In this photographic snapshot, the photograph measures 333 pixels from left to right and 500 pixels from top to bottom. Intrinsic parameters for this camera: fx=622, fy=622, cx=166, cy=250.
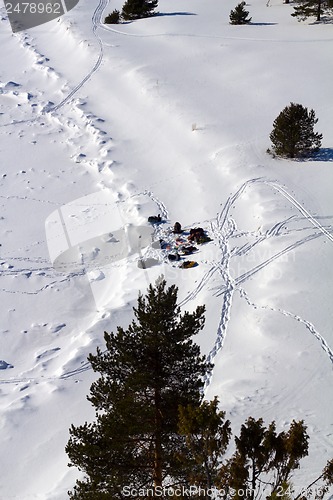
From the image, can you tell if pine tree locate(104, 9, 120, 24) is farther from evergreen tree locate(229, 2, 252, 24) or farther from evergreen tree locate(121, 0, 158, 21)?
evergreen tree locate(229, 2, 252, 24)

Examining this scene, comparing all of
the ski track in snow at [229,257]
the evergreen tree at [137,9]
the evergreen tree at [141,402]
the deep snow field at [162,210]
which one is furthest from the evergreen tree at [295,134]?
the evergreen tree at [137,9]

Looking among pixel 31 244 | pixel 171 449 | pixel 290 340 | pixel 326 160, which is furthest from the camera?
pixel 326 160

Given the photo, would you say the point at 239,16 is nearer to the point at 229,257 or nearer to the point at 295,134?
the point at 295,134

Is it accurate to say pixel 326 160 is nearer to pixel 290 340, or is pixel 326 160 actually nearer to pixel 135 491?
pixel 290 340

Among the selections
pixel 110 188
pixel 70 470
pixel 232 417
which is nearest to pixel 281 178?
pixel 110 188

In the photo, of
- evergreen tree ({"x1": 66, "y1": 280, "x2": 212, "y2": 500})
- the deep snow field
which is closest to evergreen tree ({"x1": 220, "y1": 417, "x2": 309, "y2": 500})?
evergreen tree ({"x1": 66, "y1": 280, "x2": 212, "y2": 500})

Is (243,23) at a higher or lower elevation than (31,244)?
higher
